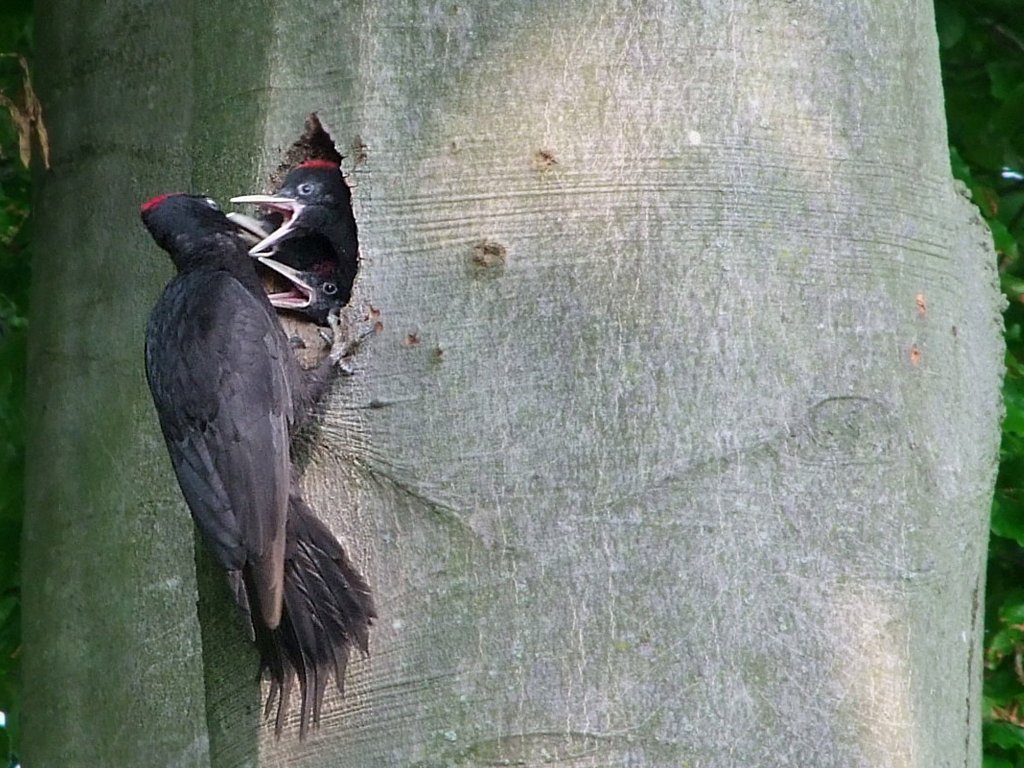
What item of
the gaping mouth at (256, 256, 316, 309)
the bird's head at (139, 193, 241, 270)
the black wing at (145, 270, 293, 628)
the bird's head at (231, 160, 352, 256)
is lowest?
the black wing at (145, 270, 293, 628)

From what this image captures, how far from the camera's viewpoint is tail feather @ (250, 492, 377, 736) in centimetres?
192

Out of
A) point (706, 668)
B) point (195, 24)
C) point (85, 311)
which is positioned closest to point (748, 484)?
point (706, 668)

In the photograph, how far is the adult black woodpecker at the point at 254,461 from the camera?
200 centimetres

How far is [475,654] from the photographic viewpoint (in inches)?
70.8

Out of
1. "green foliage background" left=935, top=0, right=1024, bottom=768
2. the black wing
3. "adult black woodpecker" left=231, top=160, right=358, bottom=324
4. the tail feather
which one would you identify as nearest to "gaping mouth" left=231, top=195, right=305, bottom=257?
"adult black woodpecker" left=231, top=160, right=358, bottom=324

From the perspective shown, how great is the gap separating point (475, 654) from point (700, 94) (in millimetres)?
802

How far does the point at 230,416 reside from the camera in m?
2.39

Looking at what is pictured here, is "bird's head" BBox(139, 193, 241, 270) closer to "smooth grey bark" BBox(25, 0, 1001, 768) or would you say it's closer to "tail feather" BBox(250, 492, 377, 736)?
"smooth grey bark" BBox(25, 0, 1001, 768)

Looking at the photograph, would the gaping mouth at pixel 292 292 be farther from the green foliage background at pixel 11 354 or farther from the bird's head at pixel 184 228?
the green foliage background at pixel 11 354

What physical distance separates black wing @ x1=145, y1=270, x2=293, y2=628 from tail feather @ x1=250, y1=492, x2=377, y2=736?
4cm

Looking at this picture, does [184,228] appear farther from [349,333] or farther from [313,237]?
[349,333]

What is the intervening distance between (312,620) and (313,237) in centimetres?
112

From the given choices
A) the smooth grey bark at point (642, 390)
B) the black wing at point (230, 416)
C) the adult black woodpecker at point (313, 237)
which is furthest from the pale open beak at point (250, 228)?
the smooth grey bark at point (642, 390)

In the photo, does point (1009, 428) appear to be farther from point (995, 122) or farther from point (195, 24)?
point (195, 24)
